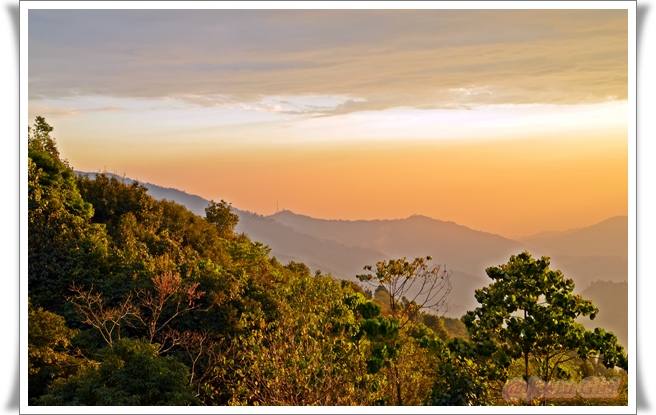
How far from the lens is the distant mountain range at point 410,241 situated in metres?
14.1

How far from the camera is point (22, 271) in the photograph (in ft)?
25.0

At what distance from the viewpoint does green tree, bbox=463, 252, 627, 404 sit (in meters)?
8.81

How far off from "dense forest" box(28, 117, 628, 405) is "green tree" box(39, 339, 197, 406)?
0.02m

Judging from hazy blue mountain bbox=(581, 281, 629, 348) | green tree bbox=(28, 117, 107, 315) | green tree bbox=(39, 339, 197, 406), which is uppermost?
green tree bbox=(28, 117, 107, 315)

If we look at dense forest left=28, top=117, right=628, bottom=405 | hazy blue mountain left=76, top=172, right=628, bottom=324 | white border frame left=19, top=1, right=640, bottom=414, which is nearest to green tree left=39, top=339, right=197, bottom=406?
dense forest left=28, top=117, right=628, bottom=405

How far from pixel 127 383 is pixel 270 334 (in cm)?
249

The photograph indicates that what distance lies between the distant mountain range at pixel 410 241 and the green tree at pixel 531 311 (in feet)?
2.84

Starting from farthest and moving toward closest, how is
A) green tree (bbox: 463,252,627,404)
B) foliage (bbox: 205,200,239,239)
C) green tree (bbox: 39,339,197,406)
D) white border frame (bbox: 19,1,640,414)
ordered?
foliage (bbox: 205,200,239,239) → green tree (bbox: 463,252,627,404) → green tree (bbox: 39,339,197,406) → white border frame (bbox: 19,1,640,414)

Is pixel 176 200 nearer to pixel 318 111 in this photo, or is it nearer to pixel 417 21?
pixel 318 111

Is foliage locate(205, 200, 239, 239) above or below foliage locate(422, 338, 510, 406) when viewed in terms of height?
above

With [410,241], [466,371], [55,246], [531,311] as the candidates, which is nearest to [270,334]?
[466,371]

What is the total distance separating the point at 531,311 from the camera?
895cm

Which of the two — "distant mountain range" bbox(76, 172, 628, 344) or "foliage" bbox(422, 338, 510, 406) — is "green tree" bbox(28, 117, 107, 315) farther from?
"foliage" bbox(422, 338, 510, 406)

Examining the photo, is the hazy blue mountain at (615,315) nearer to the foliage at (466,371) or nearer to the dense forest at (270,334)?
the dense forest at (270,334)
